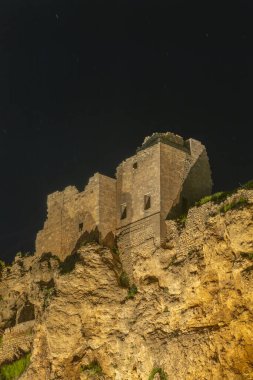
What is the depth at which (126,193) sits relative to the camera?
39.5 meters

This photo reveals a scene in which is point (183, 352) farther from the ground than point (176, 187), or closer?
closer

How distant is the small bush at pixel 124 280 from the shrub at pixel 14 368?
6836 mm

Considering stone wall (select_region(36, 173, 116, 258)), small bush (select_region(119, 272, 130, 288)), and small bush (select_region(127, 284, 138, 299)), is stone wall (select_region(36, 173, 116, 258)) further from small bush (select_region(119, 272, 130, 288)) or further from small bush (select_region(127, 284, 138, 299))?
small bush (select_region(127, 284, 138, 299))

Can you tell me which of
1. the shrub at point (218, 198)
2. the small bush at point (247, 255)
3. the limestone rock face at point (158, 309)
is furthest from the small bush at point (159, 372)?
the shrub at point (218, 198)

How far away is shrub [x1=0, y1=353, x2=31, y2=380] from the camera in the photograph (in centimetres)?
3944

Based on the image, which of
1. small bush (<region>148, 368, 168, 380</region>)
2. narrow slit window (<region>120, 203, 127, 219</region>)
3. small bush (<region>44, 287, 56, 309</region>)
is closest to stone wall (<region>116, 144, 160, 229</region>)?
narrow slit window (<region>120, 203, 127, 219</region>)

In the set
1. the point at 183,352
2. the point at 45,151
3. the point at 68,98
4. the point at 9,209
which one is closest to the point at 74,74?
the point at 68,98

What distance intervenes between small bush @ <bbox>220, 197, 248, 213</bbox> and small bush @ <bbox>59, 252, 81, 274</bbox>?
27.1 ft

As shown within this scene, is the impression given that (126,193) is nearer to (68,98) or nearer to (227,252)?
(227,252)

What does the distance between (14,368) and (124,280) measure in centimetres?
834

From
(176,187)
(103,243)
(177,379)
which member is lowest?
(177,379)

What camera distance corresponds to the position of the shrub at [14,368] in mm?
39438

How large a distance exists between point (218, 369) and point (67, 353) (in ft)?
28.6

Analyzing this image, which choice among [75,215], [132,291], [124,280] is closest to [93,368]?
[132,291]
